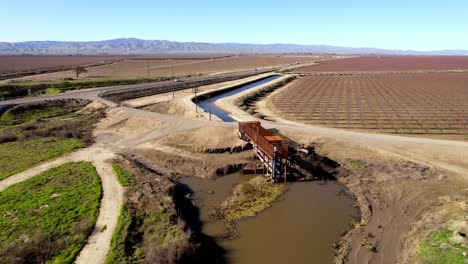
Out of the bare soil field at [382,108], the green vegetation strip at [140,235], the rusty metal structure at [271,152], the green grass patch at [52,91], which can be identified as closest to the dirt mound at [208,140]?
the rusty metal structure at [271,152]

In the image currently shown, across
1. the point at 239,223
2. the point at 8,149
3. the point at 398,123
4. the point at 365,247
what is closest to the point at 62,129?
the point at 8,149

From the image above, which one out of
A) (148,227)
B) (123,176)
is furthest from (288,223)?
(123,176)

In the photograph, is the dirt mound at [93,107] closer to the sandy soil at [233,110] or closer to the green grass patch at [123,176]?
the sandy soil at [233,110]

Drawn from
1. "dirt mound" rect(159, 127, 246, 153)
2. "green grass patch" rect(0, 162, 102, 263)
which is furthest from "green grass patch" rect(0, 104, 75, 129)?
"green grass patch" rect(0, 162, 102, 263)

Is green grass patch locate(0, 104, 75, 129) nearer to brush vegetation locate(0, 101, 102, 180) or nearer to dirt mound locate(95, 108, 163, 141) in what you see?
brush vegetation locate(0, 101, 102, 180)

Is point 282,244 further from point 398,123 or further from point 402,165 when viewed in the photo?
point 398,123

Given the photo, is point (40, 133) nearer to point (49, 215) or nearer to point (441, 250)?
point (49, 215)
